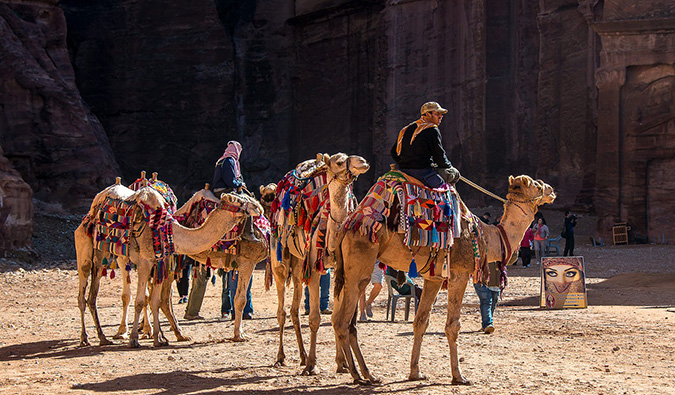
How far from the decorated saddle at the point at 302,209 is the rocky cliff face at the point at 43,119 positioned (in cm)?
2670

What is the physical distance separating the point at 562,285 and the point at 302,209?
7291 mm

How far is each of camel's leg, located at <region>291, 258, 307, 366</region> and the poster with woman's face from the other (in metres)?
6.46

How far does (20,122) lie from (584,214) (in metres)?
22.6

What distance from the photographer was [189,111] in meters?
44.3

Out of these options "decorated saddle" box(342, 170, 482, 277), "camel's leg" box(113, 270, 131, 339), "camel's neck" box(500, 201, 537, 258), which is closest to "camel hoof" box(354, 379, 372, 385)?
"decorated saddle" box(342, 170, 482, 277)

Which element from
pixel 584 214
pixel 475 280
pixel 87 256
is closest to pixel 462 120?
pixel 584 214

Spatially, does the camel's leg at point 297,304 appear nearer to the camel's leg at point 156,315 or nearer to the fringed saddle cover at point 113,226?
the camel's leg at point 156,315

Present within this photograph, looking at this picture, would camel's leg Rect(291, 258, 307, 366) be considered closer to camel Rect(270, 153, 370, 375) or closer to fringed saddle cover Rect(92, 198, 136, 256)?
camel Rect(270, 153, 370, 375)

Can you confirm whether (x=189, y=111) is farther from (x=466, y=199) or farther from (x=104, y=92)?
(x=466, y=199)

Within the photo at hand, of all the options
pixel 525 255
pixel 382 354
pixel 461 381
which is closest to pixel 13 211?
pixel 525 255

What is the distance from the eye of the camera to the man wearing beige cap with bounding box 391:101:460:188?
29.4 feet

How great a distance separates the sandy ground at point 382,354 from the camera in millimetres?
8695

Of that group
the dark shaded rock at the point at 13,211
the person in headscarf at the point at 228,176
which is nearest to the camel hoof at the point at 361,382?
the person in headscarf at the point at 228,176

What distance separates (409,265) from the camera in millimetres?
9086
